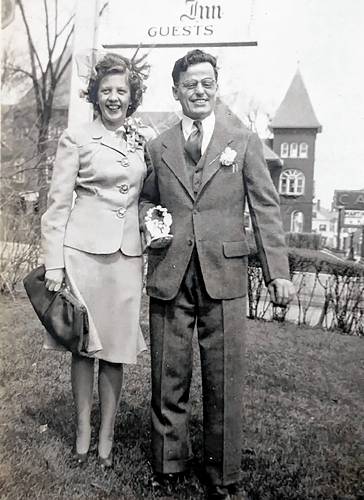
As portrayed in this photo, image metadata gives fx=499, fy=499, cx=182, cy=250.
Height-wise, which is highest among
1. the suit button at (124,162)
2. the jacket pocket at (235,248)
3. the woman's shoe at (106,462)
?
the suit button at (124,162)

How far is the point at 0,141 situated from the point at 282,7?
1.16 meters

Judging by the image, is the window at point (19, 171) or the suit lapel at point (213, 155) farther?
the window at point (19, 171)

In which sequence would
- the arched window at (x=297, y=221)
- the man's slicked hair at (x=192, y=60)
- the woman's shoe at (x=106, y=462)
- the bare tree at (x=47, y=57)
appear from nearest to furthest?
the man's slicked hair at (x=192, y=60)
the woman's shoe at (x=106, y=462)
the arched window at (x=297, y=221)
the bare tree at (x=47, y=57)

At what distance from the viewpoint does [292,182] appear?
1726 mm

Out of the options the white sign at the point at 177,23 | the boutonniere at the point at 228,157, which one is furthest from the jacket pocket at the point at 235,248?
the white sign at the point at 177,23

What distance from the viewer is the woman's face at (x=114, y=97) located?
1.57 metres

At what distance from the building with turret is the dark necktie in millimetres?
284

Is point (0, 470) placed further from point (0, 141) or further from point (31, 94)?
point (31, 94)

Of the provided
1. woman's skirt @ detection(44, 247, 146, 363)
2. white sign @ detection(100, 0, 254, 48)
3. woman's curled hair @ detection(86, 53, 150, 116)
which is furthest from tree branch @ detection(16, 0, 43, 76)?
woman's skirt @ detection(44, 247, 146, 363)

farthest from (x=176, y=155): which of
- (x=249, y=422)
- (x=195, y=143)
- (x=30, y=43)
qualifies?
(x=249, y=422)

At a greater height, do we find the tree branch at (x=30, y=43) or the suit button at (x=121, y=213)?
the tree branch at (x=30, y=43)

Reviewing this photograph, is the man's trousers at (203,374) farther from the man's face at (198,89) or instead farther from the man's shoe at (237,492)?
the man's face at (198,89)

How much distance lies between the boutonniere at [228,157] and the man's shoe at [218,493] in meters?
0.99

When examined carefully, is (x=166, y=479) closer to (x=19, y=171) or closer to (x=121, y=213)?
(x=121, y=213)
